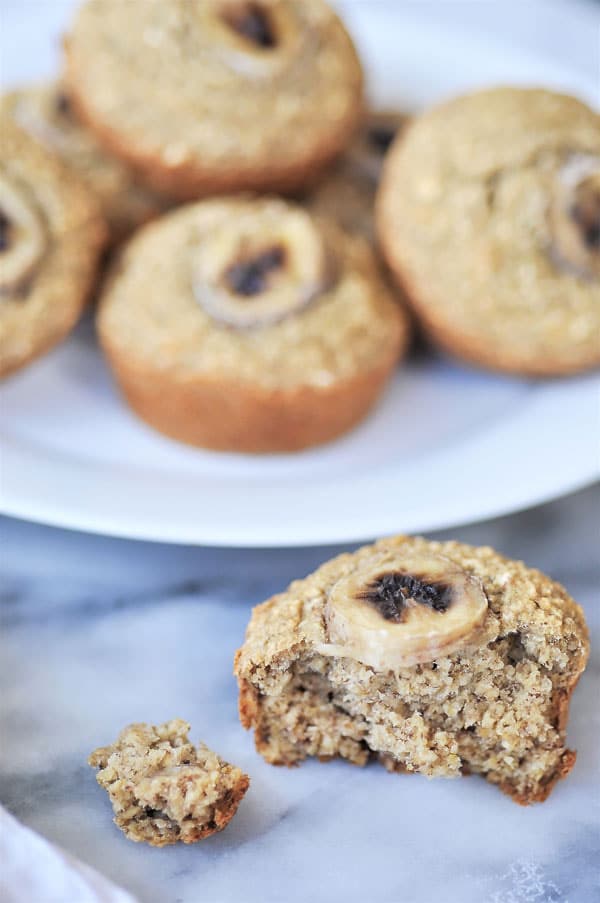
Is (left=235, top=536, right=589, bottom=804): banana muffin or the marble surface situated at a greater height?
(left=235, top=536, right=589, bottom=804): banana muffin

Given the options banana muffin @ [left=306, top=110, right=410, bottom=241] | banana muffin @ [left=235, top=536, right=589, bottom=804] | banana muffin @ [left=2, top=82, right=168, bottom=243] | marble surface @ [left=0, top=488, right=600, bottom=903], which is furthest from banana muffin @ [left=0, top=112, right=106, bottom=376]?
banana muffin @ [left=235, top=536, right=589, bottom=804]

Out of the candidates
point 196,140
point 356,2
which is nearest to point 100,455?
point 196,140

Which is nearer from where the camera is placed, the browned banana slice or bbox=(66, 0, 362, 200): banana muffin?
the browned banana slice

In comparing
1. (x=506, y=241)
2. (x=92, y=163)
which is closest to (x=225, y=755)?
(x=506, y=241)

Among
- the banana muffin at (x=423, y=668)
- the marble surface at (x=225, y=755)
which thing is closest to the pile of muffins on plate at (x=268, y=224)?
the marble surface at (x=225, y=755)

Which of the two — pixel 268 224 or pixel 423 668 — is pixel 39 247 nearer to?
pixel 268 224

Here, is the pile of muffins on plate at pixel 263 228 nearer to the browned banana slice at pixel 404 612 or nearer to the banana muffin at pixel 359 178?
the banana muffin at pixel 359 178

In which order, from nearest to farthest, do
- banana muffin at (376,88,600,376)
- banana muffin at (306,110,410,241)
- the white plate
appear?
the white plate, banana muffin at (376,88,600,376), banana muffin at (306,110,410,241)

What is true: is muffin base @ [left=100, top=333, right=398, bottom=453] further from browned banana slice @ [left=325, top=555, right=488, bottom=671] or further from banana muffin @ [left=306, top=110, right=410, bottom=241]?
browned banana slice @ [left=325, top=555, right=488, bottom=671]
